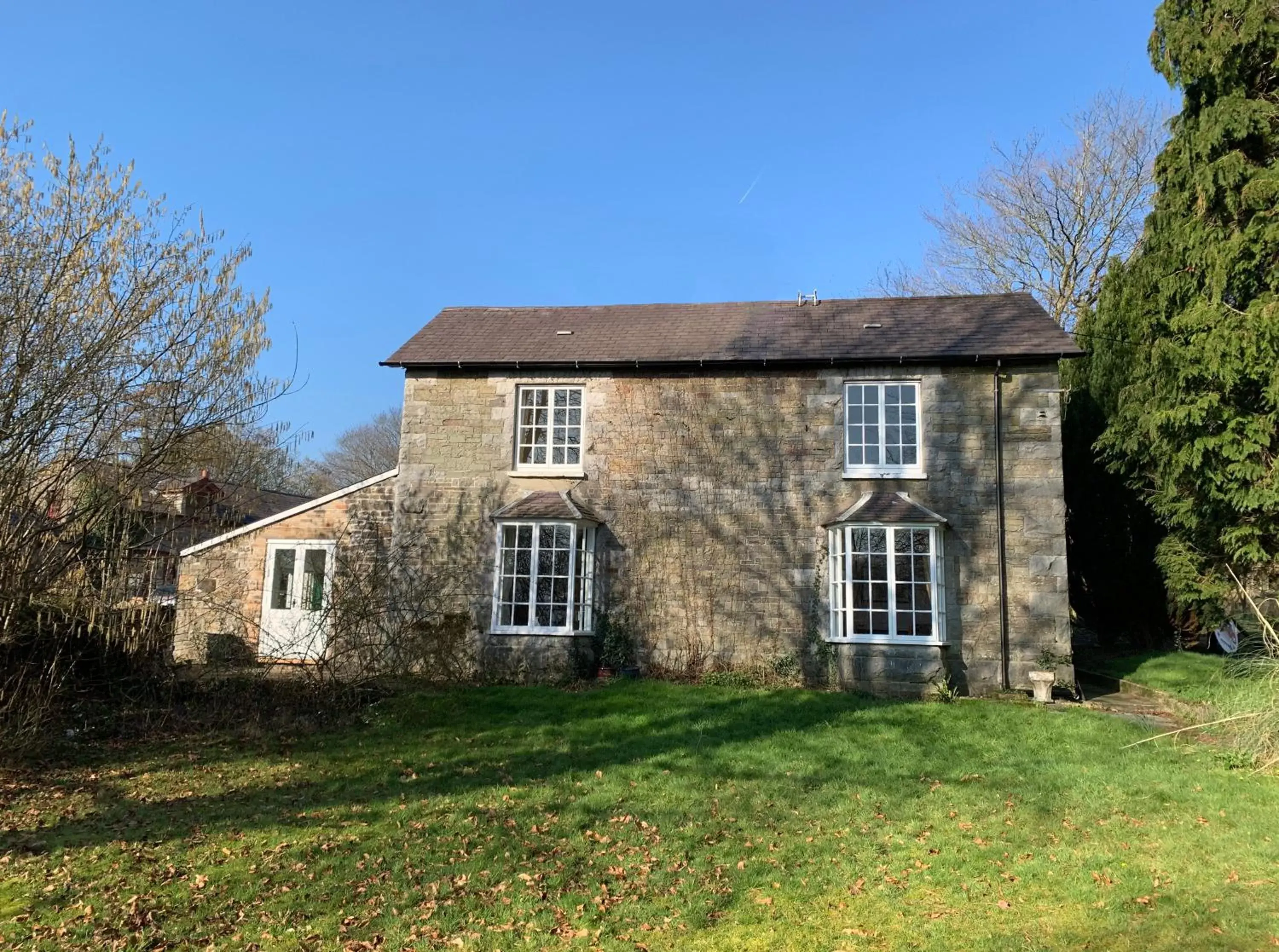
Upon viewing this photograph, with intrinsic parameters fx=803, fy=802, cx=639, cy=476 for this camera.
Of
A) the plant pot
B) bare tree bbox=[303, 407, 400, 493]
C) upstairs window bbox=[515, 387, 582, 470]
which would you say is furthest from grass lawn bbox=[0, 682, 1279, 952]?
bare tree bbox=[303, 407, 400, 493]

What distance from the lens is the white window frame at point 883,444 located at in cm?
1305

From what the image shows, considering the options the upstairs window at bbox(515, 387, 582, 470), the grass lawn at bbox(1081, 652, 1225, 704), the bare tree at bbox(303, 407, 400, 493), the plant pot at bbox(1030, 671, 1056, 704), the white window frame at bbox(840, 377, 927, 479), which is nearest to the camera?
the grass lawn at bbox(1081, 652, 1225, 704)

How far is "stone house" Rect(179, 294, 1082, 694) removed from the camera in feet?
40.8

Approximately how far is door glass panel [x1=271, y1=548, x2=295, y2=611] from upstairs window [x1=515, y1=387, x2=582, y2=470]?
500 centimetres

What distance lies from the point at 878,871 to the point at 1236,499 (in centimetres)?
905

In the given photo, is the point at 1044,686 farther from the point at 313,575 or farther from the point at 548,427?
the point at 313,575

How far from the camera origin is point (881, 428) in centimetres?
1331

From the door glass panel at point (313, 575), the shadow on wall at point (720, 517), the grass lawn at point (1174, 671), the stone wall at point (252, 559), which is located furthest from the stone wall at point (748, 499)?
the door glass panel at point (313, 575)

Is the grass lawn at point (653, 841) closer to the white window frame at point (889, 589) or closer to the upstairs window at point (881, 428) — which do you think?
the white window frame at point (889, 589)

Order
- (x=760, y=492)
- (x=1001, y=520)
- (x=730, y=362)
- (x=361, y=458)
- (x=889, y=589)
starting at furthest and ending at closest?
(x=361, y=458) → (x=730, y=362) → (x=760, y=492) → (x=1001, y=520) → (x=889, y=589)

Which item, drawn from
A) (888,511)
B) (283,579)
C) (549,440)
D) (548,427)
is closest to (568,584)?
(549,440)

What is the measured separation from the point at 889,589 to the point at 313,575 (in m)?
10.4

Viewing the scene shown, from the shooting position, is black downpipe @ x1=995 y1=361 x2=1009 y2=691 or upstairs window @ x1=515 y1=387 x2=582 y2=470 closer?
black downpipe @ x1=995 y1=361 x2=1009 y2=691

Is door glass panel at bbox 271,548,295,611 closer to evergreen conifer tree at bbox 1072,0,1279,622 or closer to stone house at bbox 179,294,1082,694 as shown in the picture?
stone house at bbox 179,294,1082,694
